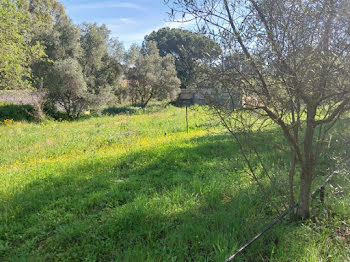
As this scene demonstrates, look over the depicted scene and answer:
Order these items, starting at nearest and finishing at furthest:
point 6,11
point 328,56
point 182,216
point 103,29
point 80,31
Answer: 1. point 328,56
2. point 182,216
3. point 6,11
4. point 80,31
5. point 103,29

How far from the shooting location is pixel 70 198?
377 centimetres

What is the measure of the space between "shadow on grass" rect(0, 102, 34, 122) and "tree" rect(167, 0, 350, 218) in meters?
16.4

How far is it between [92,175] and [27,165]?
228 cm

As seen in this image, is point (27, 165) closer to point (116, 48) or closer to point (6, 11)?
point (6, 11)

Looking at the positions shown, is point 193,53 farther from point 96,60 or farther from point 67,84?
point 96,60

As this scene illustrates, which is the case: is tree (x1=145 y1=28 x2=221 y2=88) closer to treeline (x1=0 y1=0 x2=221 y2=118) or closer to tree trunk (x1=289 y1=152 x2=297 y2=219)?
tree trunk (x1=289 y1=152 x2=297 y2=219)

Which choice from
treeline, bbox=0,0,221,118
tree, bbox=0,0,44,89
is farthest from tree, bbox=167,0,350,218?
tree, bbox=0,0,44,89

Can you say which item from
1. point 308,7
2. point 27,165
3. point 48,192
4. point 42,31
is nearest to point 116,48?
point 42,31

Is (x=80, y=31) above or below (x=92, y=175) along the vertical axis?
above

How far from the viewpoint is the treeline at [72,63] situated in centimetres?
1205

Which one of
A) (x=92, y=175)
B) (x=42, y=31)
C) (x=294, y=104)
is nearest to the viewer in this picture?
(x=294, y=104)

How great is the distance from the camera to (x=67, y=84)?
17.1 m

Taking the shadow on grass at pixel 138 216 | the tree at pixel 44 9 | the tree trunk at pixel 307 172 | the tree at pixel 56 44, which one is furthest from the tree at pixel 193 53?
the tree at pixel 44 9

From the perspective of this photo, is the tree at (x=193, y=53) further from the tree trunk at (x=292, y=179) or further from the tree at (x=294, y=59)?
the tree trunk at (x=292, y=179)
